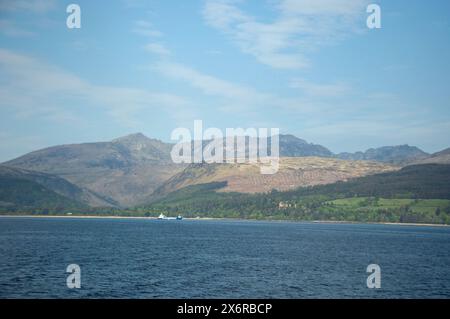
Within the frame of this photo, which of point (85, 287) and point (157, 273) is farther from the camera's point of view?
point (157, 273)

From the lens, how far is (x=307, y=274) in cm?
10488

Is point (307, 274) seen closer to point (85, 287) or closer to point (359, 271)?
point (359, 271)
